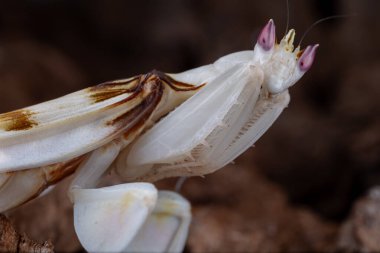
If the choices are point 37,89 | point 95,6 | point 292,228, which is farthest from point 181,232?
point 95,6

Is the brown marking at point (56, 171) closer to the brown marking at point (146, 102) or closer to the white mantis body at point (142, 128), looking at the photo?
the white mantis body at point (142, 128)

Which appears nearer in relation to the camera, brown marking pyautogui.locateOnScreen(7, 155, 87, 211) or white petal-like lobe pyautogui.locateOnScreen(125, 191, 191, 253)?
brown marking pyautogui.locateOnScreen(7, 155, 87, 211)

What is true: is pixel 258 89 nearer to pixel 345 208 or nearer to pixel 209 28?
pixel 345 208

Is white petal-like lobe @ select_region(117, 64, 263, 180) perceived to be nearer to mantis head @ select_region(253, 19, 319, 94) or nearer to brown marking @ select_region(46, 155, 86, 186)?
mantis head @ select_region(253, 19, 319, 94)

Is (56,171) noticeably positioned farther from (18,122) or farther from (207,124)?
(207,124)

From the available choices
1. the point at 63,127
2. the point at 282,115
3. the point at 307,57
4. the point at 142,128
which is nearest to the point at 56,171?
the point at 63,127

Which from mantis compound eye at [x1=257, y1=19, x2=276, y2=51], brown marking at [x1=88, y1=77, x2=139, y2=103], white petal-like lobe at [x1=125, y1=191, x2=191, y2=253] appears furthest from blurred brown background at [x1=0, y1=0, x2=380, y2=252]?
mantis compound eye at [x1=257, y1=19, x2=276, y2=51]
